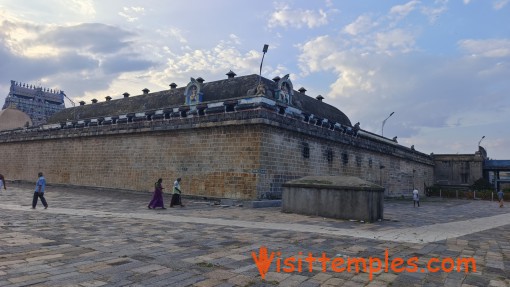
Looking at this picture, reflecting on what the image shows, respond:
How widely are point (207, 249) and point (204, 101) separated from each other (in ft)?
57.3

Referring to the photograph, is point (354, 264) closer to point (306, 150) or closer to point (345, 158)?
point (306, 150)

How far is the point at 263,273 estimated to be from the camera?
14.8 ft

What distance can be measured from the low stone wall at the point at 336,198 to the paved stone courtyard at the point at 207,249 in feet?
2.20

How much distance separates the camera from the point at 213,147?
644 inches

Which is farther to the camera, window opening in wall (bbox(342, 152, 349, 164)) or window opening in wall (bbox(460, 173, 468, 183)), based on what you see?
window opening in wall (bbox(460, 173, 468, 183))

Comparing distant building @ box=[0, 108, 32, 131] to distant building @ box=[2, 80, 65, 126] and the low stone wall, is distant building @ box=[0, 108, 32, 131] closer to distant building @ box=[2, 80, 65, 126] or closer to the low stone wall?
distant building @ box=[2, 80, 65, 126]

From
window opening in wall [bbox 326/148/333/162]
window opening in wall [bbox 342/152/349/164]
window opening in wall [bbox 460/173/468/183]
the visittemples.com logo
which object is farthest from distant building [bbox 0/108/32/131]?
window opening in wall [bbox 460/173/468/183]

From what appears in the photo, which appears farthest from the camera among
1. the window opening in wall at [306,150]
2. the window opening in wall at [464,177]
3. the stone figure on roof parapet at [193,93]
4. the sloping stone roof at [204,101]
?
the window opening in wall at [464,177]

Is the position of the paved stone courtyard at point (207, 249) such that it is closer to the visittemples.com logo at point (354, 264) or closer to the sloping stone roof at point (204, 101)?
the visittemples.com logo at point (354, 264)

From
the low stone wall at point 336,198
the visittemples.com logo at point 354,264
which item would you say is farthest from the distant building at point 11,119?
the visittemples.com logo at point 354,264

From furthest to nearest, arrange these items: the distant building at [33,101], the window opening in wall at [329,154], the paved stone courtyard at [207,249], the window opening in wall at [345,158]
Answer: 1. the distant building at [33,101]
2. the window opening in wall at [345,158]
3. the window opening in wall at [329,154]
4. the paved stone courtyard at [207,249]

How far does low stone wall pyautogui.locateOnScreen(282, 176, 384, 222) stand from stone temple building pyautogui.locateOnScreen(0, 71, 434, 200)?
313 centimetres

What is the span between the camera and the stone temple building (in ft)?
50.8

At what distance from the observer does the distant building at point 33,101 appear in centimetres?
4728
